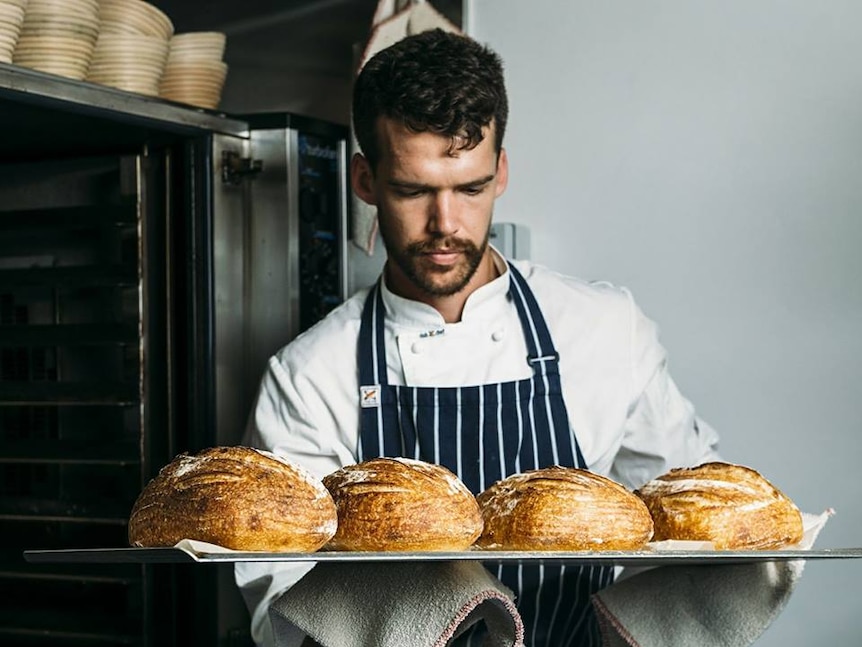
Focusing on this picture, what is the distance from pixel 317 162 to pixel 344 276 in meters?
0.29

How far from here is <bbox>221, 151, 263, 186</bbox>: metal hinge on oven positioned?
2.84 metres

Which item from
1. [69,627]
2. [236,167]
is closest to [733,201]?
[236,167]

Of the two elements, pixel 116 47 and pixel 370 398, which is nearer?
pixel 370 398

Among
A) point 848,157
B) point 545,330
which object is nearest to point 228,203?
point 545,330

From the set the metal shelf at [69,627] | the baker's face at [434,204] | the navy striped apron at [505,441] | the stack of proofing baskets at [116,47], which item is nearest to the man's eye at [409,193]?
the baker's face at [434,204]

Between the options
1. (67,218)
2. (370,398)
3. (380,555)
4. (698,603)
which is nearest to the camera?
(380,555)

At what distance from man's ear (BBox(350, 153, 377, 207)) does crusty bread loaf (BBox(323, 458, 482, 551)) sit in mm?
945

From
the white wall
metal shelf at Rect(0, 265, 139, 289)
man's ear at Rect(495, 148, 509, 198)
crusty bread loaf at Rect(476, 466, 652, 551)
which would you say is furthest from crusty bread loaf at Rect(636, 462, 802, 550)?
metal shelf at Rect(0, 265, 139, 289)

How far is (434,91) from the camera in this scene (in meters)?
2.13

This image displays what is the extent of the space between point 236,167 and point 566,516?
1.60 metres

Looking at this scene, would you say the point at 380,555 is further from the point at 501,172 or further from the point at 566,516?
the point at 501,172

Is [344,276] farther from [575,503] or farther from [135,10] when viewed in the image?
[575,503]

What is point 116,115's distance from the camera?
8.38 ft

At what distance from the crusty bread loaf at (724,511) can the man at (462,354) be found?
62 cm
